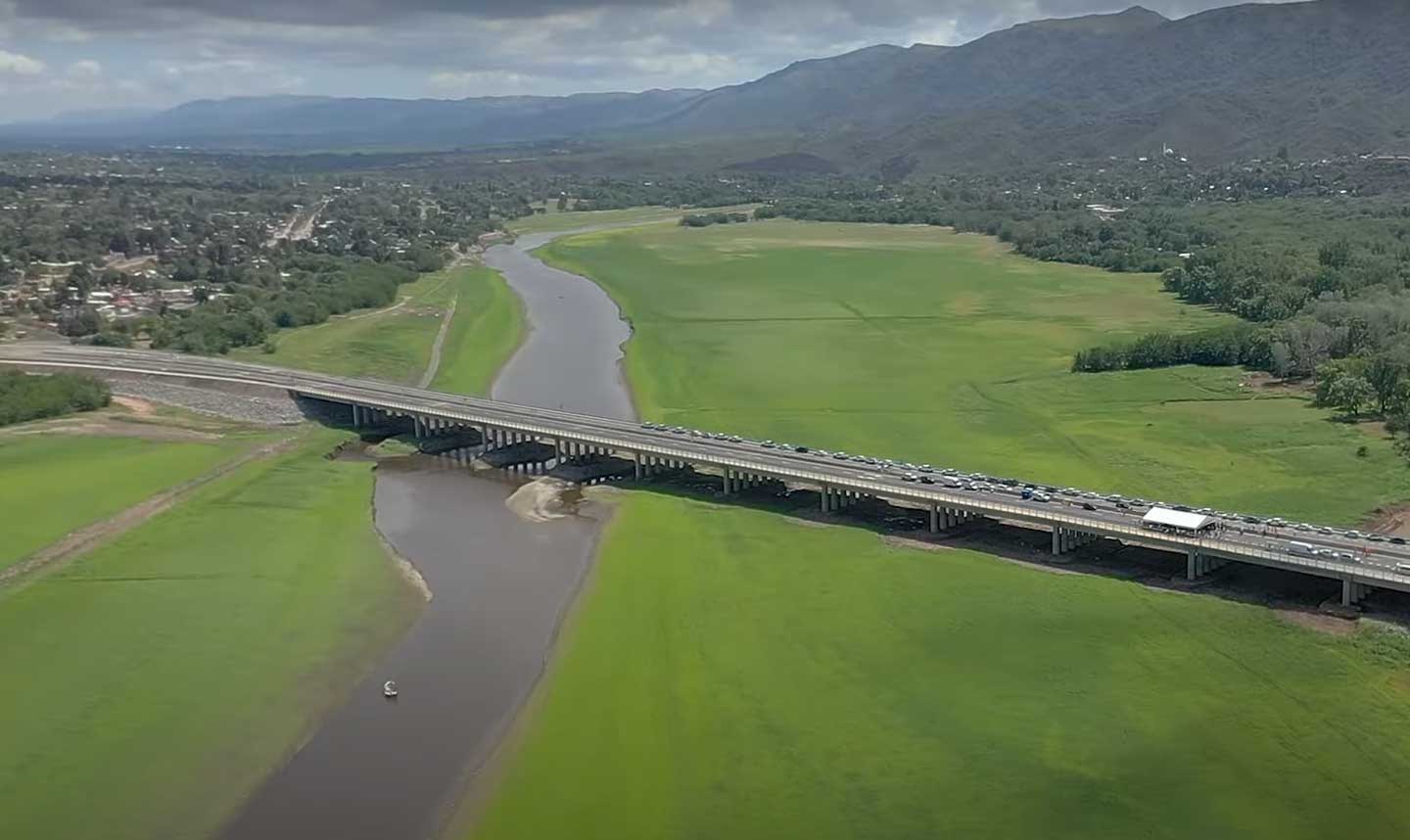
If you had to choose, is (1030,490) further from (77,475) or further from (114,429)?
(114,429)

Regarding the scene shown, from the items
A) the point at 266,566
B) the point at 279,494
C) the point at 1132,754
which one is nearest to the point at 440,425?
the point at 279,494

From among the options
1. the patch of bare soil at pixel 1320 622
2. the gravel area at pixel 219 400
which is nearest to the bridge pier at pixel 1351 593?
the patch of bare soil at pixel 1320 622

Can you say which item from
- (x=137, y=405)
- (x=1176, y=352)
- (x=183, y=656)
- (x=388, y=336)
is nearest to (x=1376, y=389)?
(x=1176, y=352)

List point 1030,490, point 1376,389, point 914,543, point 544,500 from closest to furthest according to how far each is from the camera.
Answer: point 914,543
point 1030,490
point 544,500
point 1376,389

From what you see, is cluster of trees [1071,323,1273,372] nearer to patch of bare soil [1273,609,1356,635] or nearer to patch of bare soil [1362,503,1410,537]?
patch of bare soil [1362,503,1410,537]

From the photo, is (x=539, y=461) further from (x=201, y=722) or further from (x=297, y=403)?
(x=201, y=722)

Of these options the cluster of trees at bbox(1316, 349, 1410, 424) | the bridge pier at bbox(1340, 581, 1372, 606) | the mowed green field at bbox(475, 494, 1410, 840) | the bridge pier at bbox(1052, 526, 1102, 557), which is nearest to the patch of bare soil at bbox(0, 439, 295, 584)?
the mowed green field at bbox(475, 494, 1410, 840)

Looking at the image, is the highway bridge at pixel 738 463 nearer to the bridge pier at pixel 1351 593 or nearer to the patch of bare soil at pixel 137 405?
the bridge pier at pixel 1351 593
